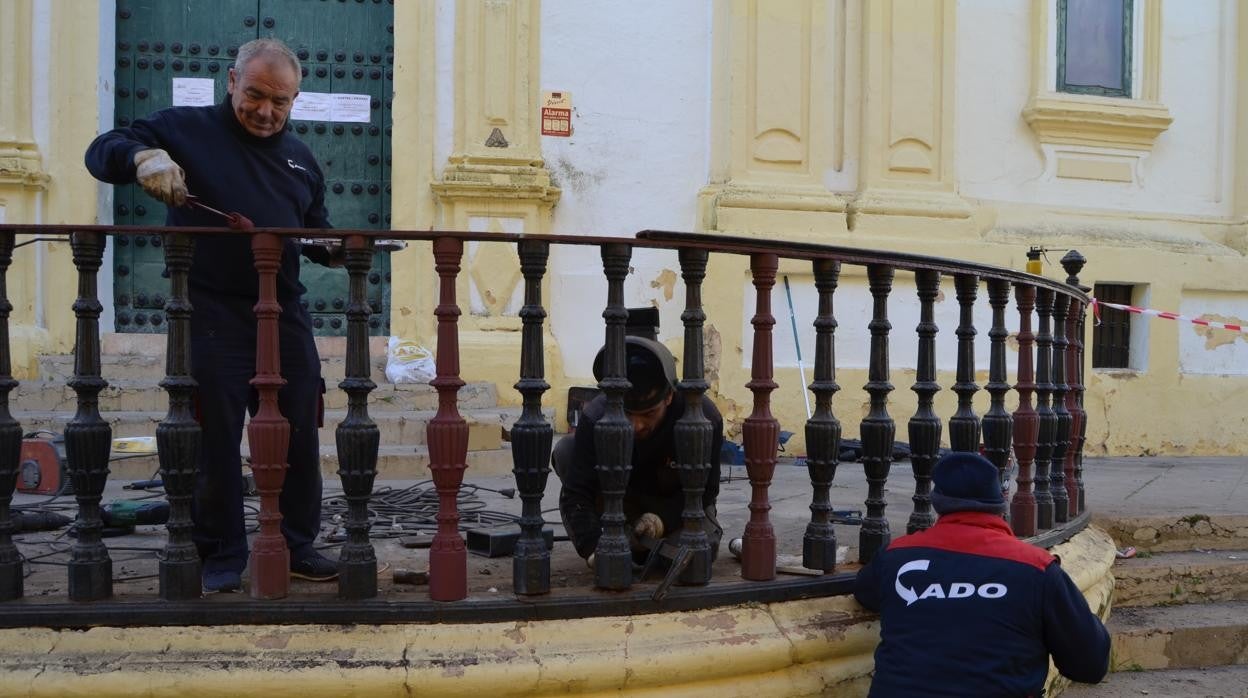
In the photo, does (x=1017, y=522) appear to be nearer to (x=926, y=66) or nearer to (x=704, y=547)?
(x=704, y=547)

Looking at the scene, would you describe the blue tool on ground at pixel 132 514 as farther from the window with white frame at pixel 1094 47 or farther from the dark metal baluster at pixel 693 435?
the window with white frame at pixel 1094 47

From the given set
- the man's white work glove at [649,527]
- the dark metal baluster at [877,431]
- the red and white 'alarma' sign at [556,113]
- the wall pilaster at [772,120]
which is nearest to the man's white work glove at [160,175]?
the man's white work glove at [649,527]

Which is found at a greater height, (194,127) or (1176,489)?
(194,127)

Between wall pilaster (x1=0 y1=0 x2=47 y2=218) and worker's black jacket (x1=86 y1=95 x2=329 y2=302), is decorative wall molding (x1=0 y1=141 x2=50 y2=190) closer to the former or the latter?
wall pilaster (x1=0 y1=0 x2=47 y2=218)

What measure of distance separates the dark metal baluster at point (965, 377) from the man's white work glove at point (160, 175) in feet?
8.33

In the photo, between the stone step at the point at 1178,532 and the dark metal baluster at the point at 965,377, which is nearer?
the dark metal baluster at the point at 965,377

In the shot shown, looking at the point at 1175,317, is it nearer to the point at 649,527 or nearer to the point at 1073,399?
the point at 1073,399

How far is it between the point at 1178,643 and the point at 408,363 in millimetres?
4735

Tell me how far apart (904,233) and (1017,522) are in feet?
14.2

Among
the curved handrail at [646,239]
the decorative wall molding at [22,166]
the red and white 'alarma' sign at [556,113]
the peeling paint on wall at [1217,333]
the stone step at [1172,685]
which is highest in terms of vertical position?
the red and white 'alarma' sign at [556,113]

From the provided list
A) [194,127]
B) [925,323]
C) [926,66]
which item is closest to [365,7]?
[926,66]

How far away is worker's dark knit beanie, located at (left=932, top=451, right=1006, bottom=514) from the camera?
10.5ft

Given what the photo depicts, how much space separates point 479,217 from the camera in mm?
7785

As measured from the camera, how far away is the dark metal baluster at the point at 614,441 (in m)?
3.26
